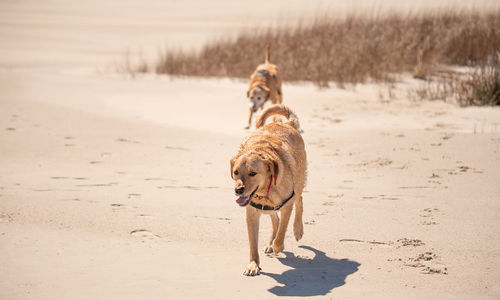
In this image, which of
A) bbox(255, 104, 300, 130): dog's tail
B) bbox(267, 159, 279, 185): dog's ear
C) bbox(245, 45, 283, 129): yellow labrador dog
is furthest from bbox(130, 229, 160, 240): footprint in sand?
bbox(245, 45, 283, 129): yellow labrador dog

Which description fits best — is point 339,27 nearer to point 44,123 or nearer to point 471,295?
point 44,123

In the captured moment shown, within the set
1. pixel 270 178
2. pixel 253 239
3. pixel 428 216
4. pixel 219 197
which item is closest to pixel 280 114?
pixel 219 197

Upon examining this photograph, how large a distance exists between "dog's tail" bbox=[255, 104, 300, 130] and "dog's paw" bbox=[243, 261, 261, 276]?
5.14ft

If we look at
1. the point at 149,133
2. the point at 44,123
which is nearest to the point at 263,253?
the point at 149,133

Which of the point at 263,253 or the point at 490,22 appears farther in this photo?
the point at 490,22

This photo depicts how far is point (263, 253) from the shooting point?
539cm

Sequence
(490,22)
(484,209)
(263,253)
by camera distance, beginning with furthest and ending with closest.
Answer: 1. (490,22)
2. (484,209)
3. (263,253)

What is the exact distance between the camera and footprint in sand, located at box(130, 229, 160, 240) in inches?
221

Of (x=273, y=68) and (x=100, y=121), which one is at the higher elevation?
(x=273, y=68)

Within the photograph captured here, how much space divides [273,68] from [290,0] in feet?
110

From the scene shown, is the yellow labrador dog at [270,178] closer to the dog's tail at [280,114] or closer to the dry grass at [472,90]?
the dog's tail at [280,114]

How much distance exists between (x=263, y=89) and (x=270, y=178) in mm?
7312

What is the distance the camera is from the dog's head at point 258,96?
11883mm

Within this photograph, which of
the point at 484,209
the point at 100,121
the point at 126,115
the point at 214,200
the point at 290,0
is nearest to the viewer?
the point at 484,209
